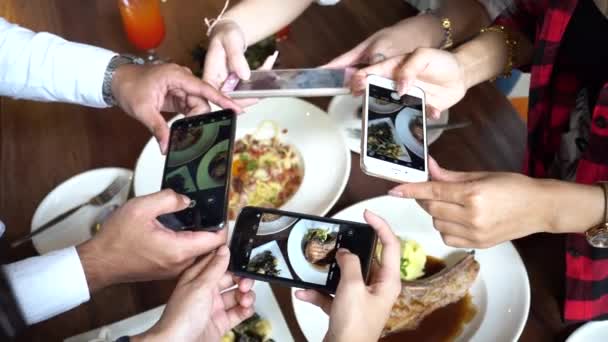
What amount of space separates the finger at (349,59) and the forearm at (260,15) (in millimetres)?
235

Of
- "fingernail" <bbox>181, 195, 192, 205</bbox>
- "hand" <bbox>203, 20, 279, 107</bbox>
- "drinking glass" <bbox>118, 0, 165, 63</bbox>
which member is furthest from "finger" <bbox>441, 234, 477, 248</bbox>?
"drinking glass" <bbox>118, 0, 165, 63</bbox>

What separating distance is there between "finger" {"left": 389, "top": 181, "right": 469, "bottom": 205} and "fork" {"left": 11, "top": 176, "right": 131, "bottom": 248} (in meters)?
0.68

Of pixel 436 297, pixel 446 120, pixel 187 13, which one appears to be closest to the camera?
pixel 436 297

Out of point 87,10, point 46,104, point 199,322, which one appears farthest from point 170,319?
point 87,10

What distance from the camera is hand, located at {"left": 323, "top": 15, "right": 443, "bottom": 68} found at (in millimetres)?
1139

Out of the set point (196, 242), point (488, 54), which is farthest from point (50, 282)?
point (488, 54)

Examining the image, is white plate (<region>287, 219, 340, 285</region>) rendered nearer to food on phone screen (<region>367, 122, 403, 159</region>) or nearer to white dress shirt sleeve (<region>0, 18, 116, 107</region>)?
food on phone screen (<region>367, 122, 403, 159</region>)

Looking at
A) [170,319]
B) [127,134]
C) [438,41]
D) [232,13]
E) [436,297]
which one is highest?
[232,13]

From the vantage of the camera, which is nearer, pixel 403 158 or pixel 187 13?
pixel 403 158

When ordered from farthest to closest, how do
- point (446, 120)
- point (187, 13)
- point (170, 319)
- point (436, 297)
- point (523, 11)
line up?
point (187, 13) → point (446, 120) → point (523, 11) → point (436, 297) → point (170, 319)

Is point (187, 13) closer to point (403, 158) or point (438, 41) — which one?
point (438, 41)

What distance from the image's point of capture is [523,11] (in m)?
1.03

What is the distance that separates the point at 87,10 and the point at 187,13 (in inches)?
14.6

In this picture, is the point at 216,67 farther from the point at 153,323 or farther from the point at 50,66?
the point at 153,323
